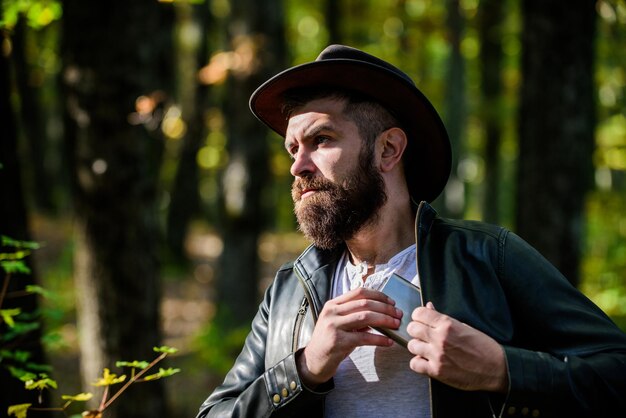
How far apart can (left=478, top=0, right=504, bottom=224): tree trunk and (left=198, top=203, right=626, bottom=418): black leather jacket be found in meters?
13.0

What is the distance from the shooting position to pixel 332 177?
9.29 ft

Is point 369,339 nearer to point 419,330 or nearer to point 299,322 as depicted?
point 419,330

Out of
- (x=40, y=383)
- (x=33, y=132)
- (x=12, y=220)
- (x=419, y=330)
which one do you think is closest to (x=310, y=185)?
(x=419, y=330)

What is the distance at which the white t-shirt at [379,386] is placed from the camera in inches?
103

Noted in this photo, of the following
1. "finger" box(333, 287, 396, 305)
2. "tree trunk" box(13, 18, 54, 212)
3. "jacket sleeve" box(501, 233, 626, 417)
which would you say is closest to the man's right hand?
"finger" box(333, 287, 396, 305)

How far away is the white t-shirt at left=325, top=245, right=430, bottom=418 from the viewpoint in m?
2.62

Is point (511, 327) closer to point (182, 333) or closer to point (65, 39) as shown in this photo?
point (65, 39)

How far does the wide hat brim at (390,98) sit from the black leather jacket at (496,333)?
1.06 ft

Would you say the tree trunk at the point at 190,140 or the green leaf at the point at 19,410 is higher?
the tree trunk at the point at 190,140

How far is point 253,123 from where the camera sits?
10055 mm

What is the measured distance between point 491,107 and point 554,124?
9875 mm

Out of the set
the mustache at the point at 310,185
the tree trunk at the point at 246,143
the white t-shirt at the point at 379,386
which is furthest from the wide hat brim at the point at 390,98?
the tree trunk at the point at 246,143

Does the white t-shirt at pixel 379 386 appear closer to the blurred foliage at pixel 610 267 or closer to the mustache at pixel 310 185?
the mustache at pixel 310 185

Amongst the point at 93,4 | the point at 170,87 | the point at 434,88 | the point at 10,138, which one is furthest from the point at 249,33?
the point at 434,88
